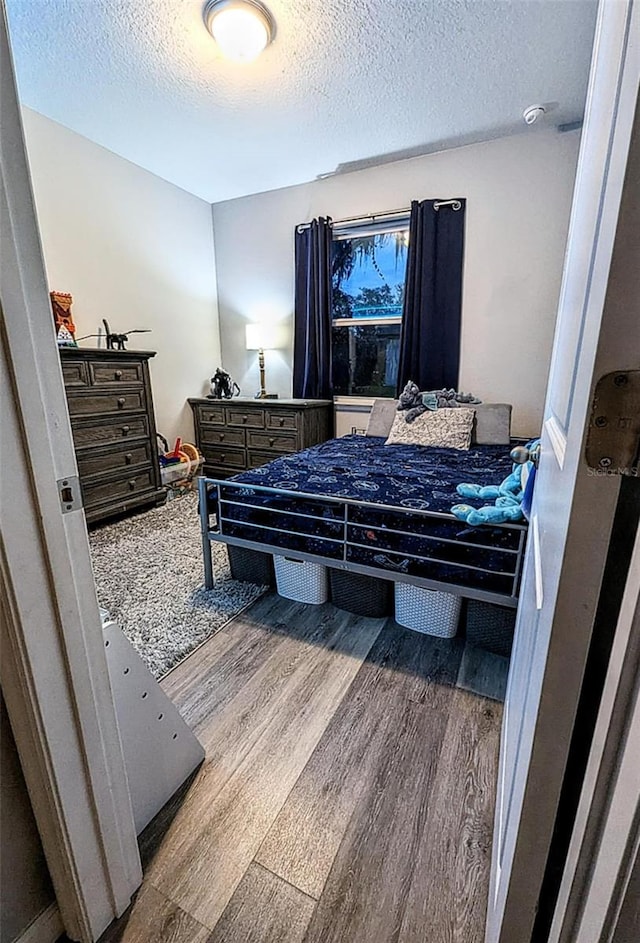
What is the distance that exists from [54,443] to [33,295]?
0.24 metres

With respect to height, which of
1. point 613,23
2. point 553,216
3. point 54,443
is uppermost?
point 553,216

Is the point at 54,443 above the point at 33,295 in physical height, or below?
below

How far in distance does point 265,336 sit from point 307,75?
2078 mm

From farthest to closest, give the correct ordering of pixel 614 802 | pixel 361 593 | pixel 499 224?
pixel 499 224
pixel 361 593
pixel 614 802

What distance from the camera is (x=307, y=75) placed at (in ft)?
8.00

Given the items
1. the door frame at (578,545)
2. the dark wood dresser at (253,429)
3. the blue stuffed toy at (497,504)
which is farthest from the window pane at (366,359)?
the door frame at (578,545)

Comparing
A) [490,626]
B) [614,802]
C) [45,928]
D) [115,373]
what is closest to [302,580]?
[490,626]

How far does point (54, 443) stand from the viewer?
71cm

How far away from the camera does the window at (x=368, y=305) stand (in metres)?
3.73

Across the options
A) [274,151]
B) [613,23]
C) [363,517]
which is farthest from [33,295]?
[274,151]

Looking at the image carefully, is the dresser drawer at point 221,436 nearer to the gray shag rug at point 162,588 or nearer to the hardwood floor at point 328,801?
the gray shag rug at point 162,588

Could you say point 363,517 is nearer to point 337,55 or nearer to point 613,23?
point 613,23

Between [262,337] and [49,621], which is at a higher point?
[262,337]

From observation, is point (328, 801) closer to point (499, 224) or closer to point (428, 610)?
point (428, 610)
